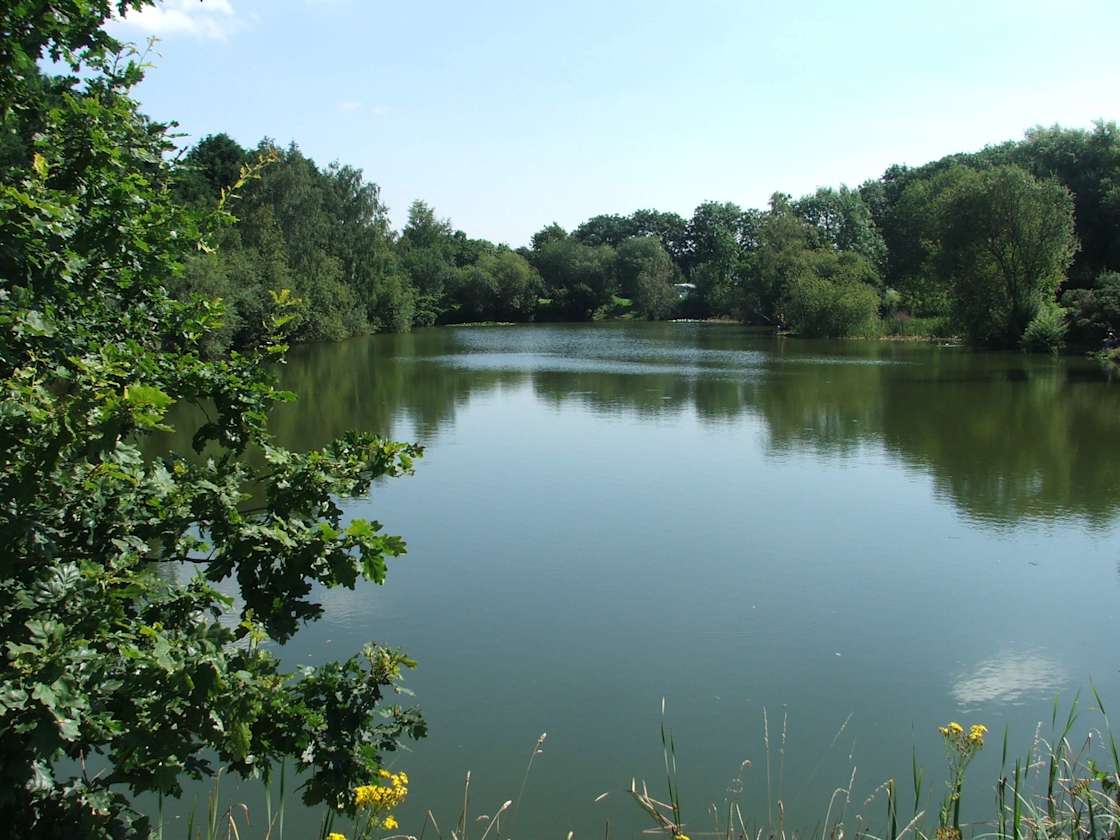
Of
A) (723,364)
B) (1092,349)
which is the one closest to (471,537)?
(723,364)

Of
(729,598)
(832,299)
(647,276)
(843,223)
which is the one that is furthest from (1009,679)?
(647,276)

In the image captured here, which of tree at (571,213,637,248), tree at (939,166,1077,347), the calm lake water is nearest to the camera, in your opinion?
the calm lake water

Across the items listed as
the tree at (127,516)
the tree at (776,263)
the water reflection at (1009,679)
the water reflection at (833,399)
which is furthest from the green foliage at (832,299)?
the tree at (127,516)

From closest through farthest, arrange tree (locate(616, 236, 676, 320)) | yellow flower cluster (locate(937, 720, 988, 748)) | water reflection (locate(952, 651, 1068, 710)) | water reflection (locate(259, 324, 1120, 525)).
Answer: yellow flower cluster (locate(937, 720, 988, 748)), water reflection (locate(952, 651, 1068, 710)), water reflection (locate(259, 324, 1120, 525)), tree (locate(616, 236, 676, 320))

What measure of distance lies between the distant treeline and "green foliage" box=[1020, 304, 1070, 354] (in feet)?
0.18

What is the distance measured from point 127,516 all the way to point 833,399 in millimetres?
18015

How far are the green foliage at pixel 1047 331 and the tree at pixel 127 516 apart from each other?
101 feet

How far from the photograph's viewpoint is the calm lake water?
466cm

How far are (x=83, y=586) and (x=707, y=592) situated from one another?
18.6 feet

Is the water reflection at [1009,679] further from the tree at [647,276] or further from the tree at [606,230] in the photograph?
the tree at [606,230]

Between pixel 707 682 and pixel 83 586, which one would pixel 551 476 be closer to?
pixel 707 682

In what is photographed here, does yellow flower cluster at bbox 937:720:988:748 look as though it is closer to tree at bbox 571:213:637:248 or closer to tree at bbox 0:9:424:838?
tree at bbox 0:9:424:838

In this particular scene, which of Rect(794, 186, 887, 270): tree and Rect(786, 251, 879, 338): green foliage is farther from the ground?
Rect(794, 186, 887, 270): tree

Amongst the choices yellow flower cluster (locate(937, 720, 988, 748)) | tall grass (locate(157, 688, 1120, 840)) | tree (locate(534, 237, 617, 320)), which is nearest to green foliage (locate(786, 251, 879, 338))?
tree (locate(534, 237, 617, 320))
